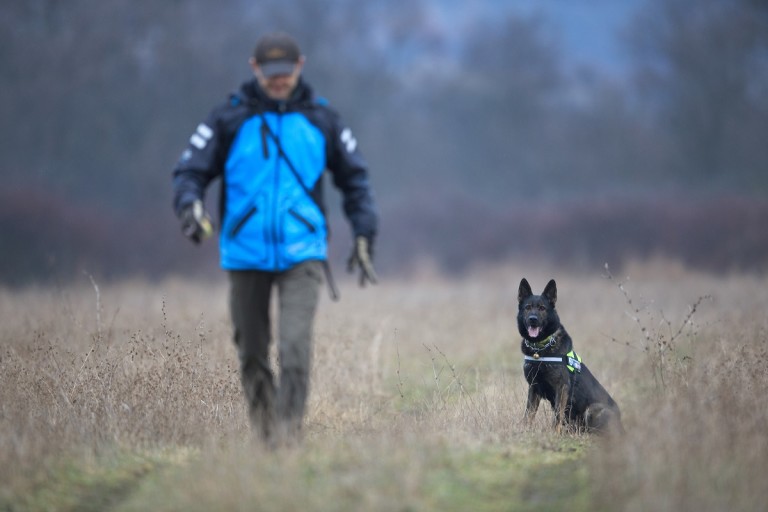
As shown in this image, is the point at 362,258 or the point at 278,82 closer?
the point at 278,82

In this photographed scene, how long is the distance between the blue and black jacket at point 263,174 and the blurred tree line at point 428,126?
59.1ft

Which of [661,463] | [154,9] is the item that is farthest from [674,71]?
[661,463]

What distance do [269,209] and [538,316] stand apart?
2.82 metres

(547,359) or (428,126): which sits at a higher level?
(428,126)

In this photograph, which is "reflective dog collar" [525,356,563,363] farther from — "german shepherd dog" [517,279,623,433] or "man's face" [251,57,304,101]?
"man's face" [251,57,304,101]

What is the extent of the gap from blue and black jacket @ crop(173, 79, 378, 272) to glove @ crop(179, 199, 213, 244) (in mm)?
46

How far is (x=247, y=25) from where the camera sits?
38375 mm

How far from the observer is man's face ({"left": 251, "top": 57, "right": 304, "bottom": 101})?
5.14 meters

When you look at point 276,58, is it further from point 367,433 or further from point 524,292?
point 524,292

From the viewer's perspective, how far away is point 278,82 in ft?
16.9

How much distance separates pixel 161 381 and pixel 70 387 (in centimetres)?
65

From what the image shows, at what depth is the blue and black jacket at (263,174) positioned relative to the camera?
505cm

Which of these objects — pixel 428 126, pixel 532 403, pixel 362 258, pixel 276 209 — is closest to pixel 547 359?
pixel 532 403

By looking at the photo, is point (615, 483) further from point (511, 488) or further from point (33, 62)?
point (33, 62)
